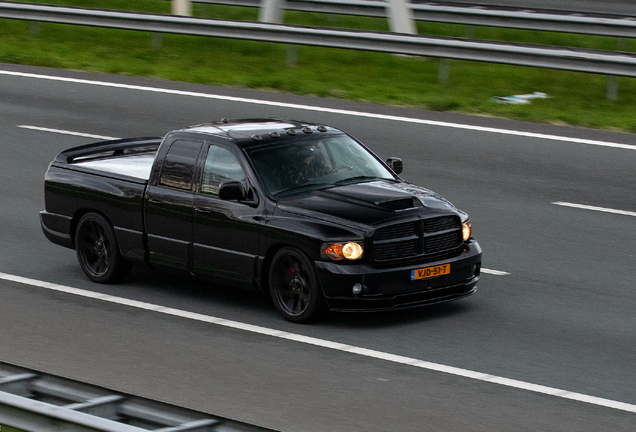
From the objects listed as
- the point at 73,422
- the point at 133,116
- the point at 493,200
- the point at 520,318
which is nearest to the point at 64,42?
the point at 133,116

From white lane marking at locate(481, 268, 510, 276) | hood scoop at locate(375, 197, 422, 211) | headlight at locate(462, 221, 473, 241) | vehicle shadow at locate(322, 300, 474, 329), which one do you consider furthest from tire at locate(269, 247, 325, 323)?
white lane marking at locate(481, 268, 510, 276)

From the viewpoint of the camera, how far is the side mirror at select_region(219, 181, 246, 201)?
32.2ft

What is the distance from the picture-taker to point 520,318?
9.74 m

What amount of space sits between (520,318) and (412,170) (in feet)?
18.7

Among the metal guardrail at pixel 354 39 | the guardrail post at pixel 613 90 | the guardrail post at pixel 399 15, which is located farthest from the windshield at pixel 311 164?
the guardrail post at pixel 399 15

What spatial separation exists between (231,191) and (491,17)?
1353 cm

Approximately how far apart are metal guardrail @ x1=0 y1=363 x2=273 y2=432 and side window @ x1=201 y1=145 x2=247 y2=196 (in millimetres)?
3936

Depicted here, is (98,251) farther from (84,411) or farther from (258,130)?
(84,411)

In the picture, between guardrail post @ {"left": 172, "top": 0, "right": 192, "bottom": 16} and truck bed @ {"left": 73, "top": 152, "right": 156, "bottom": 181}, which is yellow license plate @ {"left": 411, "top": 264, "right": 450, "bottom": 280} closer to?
truck bed @ {"left": 73, "top": 152, "right": 156, "bottom": 181}

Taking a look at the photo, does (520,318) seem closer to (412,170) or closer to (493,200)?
(493,200)

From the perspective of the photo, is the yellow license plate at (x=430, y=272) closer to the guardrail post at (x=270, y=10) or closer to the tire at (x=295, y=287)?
the tire at (x=295, y=287)

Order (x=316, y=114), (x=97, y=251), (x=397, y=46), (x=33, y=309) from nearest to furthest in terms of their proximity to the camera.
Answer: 1. (x=33, y=309)
2. (x=97, y=251)
3. (x=316, y=114)
4. (x=397, y=46)

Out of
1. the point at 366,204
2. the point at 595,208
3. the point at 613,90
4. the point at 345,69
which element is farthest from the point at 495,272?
the point at 345,69

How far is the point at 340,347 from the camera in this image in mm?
8992
